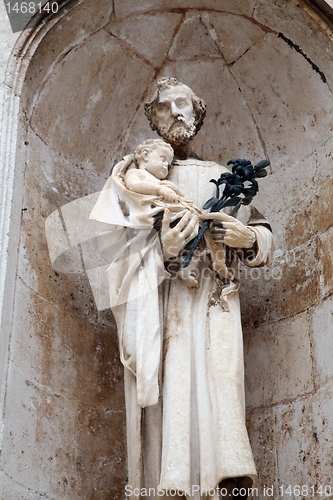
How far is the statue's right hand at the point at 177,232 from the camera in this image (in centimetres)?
459

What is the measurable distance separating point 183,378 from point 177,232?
0.59 m

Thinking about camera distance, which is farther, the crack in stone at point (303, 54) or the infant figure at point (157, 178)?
the crack in stone at point (303, 54)

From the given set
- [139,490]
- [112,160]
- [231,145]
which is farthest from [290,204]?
[139,490]

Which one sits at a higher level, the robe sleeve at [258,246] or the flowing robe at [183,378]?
the robe sleeve at [258,246]

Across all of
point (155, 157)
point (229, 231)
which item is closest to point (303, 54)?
point (155, 157)

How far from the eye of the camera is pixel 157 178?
4777mm

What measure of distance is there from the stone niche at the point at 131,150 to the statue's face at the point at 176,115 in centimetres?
57

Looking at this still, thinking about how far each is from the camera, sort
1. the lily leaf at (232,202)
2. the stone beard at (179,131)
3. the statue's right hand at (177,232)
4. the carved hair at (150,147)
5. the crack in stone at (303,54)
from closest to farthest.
A: the statue's right hand at (177,232), the lily leaf at (232,202), the carved hair at (150,147), the stone beard at (179,131), the crack in stone at (303,54)

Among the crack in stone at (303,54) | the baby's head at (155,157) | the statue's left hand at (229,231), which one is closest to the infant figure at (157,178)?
the baby's head at (155,157)

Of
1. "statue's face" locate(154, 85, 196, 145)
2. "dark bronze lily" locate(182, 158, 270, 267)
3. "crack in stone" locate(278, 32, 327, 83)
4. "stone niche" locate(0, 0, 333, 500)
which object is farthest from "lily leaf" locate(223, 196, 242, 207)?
"crack in stone" locate(278, 32, 327, 83)

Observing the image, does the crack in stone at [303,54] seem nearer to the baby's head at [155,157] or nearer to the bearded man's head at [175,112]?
the bearded man's head at [175,112]

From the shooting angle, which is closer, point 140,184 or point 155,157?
point 140,184

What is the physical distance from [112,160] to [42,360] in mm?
1275

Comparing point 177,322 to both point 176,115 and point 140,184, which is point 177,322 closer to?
point 140,184
